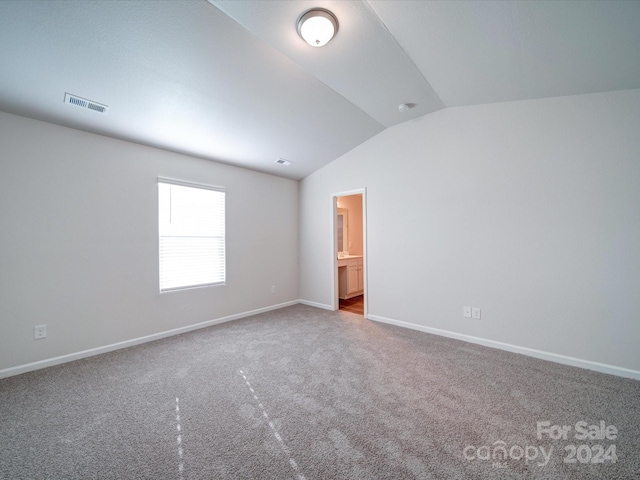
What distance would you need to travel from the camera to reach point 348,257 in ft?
18.7

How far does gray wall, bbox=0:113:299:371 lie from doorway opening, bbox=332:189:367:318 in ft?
6.59

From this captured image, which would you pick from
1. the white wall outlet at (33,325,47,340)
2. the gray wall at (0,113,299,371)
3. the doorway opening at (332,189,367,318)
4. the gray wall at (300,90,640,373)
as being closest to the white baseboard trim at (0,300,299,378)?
the gray wall at (0,113,299,371)

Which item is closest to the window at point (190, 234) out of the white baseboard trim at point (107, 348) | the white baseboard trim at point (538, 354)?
the white baseboard trim at point (107, 348)

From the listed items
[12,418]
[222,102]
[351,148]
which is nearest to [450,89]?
[351,148]

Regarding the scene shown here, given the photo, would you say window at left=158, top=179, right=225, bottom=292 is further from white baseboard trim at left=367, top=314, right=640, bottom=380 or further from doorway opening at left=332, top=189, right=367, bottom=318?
white baseboard trim at left=367, top=314, right=640, bottom=380

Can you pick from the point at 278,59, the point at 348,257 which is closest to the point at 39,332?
the point at 278,59

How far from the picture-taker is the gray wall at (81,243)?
2490mm

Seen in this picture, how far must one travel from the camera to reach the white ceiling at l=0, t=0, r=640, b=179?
1.79m

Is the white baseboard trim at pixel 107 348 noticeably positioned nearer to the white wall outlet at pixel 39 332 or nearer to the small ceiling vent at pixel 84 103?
the white wall outlet at pixel 39 332

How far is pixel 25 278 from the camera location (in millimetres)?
2533

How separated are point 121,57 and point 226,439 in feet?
9.47

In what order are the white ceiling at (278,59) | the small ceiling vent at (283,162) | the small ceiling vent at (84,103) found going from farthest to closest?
the small ceiling vent at (283,162) < the small ceiling vent at (84,103) < the white ceiling at (278,59)

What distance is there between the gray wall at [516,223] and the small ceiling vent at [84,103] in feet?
10.6

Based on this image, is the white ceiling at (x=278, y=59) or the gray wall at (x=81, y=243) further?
the gray wall at (x=81, y=243)
